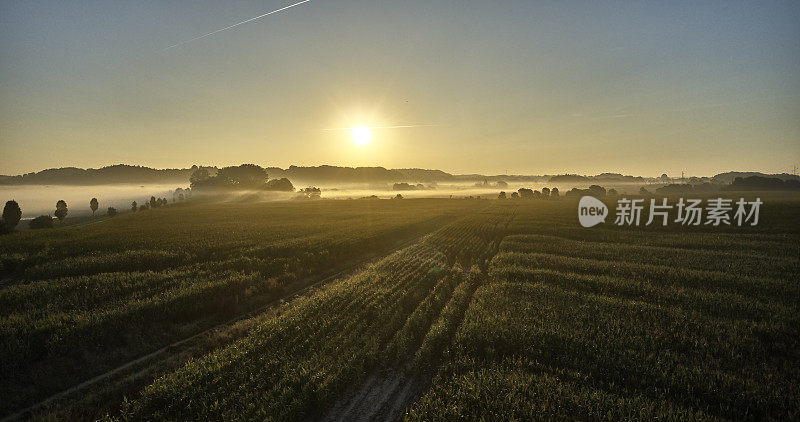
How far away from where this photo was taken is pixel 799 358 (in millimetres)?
11484

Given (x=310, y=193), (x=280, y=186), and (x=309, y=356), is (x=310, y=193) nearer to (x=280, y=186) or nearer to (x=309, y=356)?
(x=280, y=186)

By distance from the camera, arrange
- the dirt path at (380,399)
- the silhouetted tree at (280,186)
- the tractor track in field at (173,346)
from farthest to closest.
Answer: the silhouetted tree at (280,186) < the tractor track in field at (173,346) < the dirt path at (380,399)

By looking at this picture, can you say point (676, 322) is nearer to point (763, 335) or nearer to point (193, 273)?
point (763, 335)

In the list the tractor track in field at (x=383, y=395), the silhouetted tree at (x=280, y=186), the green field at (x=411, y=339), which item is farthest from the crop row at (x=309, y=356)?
the silhouetted tree at (x=280, y=186)

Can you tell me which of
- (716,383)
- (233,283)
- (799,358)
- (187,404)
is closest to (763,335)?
(799,358)

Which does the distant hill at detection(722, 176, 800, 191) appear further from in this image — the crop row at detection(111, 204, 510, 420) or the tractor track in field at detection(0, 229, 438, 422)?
the tractor track in field at detection(0, 229, 438, 422)

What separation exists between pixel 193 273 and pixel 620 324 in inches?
1010

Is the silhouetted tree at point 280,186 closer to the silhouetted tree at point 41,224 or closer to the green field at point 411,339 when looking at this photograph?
the silhouetted tree at point 41,224

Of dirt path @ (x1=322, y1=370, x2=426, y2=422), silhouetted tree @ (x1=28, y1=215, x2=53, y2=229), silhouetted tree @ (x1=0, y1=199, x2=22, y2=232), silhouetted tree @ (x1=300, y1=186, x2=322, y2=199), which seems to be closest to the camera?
dirt path @ (x1=322, y1=370, x2=426, y2=422)

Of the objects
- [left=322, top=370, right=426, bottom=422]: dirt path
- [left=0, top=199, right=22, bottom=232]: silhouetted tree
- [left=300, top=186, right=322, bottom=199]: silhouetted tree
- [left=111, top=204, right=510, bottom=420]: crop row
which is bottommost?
[left=322, top=370, right=426, bottom=422]: dirt path

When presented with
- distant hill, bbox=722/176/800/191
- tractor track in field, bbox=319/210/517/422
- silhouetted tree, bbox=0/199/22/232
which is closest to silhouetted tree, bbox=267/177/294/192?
silhouetted tree, bbox=0/199/22/232

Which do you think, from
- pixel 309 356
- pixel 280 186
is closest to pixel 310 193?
pixel 280 186

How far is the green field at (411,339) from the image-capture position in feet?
29.8

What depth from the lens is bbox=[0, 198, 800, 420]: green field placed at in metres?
9.09
